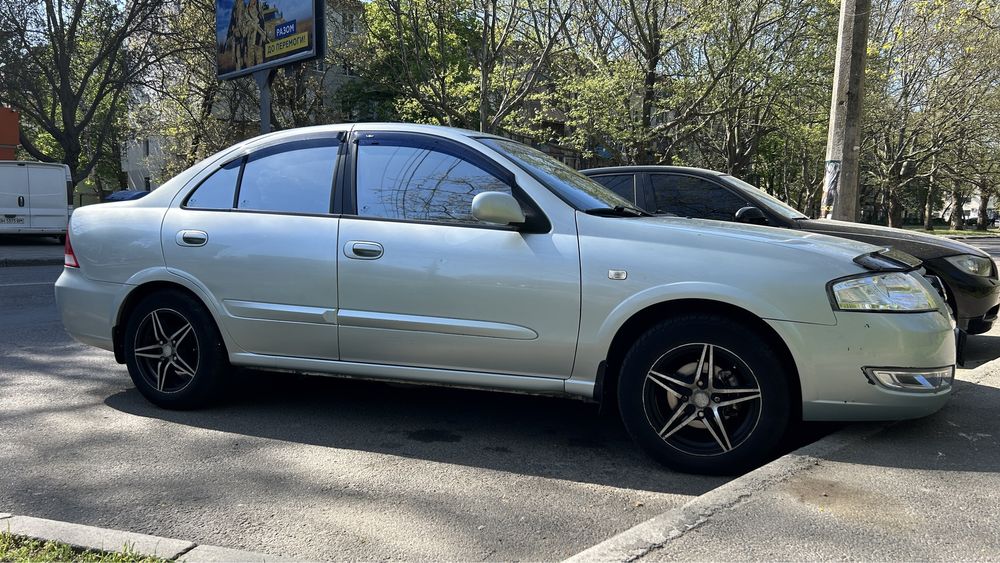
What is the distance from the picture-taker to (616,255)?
3561mm

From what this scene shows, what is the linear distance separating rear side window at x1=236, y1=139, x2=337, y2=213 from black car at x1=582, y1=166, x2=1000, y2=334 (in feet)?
11.5

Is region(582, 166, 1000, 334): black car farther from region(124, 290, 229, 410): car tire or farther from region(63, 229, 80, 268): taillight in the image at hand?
region(63, 229, 80, 268): taillight

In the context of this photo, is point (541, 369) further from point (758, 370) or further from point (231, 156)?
point (231, 156)

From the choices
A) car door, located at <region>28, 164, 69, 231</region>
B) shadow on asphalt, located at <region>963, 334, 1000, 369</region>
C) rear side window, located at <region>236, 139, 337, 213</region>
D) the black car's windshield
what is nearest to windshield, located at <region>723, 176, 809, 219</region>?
shadow on asphalt, located at <region>963, 334, 1000, 369</region>

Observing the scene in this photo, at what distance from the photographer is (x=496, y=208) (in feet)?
11.9

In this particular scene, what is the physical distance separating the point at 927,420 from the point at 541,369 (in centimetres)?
209

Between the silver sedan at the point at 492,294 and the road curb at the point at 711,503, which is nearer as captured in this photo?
the road curb at the point at 711,503

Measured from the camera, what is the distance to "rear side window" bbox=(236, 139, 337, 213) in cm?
429

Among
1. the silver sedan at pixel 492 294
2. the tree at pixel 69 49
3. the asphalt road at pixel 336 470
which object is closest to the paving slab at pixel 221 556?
the asphalt road at pixel 336 470

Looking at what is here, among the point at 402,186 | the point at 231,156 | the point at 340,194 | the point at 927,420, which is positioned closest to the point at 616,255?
the point at 402,186

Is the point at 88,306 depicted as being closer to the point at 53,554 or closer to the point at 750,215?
the point at 53,554

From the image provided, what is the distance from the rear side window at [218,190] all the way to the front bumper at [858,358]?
3.25 metres

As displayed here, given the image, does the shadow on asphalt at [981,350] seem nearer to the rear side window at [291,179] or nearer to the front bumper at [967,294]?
the front bumper at [967,294]

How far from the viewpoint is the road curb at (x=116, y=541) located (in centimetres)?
256
